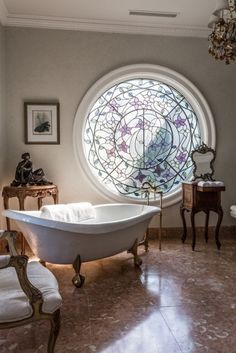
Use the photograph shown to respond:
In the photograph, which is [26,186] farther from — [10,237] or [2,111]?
[10,237]

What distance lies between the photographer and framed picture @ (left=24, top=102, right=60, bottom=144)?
4.24 metres

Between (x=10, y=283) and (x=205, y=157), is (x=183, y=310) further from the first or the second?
(x=205, y=157)

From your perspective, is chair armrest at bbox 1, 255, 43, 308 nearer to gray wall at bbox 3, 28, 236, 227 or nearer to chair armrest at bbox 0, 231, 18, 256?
chair armrest at bbox 0, 231, 18, 256

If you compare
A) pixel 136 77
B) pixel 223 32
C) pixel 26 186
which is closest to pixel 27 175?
pixel 26 186

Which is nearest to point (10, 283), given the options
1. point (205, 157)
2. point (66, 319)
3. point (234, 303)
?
point (66, 319)

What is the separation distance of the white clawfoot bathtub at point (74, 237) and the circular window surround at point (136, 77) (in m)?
1.18

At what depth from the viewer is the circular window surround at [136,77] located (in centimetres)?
432

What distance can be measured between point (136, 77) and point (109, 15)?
2.84ft

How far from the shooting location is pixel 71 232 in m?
2.77

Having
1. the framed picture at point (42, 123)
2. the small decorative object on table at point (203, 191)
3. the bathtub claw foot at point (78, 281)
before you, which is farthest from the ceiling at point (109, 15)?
the bathtub claw foot at point (78, 281)

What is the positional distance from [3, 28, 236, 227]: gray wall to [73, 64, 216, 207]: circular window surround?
9 centimetres

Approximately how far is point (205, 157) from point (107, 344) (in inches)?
118

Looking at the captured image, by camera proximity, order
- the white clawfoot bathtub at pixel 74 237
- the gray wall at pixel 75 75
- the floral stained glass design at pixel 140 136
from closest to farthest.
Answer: the white clawfoot bathtub at pixel 74 237
the gray wall at pixel 75 75
the floral stained glass design at pixel 140 136

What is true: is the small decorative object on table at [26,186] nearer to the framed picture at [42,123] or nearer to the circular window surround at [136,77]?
the framed picture at [42,123]
